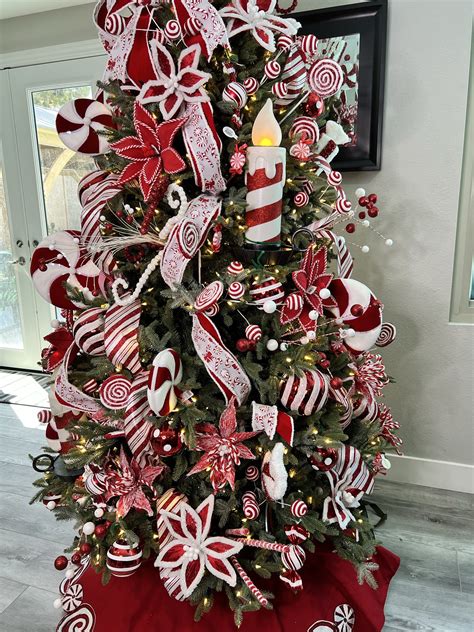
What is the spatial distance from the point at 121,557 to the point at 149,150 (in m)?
1.01

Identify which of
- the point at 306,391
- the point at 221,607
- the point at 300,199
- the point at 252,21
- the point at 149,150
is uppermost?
the point at 252,21

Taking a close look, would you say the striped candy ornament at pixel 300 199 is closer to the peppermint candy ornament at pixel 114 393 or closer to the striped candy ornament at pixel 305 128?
the striped candy ornament at pixel 305 128

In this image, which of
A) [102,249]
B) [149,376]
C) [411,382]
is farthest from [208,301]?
[411,382]

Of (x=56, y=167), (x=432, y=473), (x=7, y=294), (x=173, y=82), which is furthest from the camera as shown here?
(x=7, y=294)

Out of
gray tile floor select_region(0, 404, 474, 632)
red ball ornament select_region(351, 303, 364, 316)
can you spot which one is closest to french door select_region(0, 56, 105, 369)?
gray tile floor select_region(0, 404, 474, 632)

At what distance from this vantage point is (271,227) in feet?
3.71

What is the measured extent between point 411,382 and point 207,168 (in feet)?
4.44

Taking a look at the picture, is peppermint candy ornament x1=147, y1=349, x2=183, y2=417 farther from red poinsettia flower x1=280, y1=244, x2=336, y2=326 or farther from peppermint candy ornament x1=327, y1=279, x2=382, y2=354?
peppermint candy ornament x1=327, y1=279, x2=382, y2=354

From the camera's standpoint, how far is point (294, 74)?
1.19m

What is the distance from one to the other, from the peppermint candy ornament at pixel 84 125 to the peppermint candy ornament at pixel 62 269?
0.24 m

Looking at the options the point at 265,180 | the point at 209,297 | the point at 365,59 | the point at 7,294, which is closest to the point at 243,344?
the point at 209,297

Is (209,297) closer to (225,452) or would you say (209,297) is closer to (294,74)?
(225,452)

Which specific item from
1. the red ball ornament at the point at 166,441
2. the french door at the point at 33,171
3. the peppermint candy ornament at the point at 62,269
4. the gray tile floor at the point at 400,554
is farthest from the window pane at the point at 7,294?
the red ball ornament at the point at 166,441

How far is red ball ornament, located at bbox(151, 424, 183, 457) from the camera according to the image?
3.77ft
